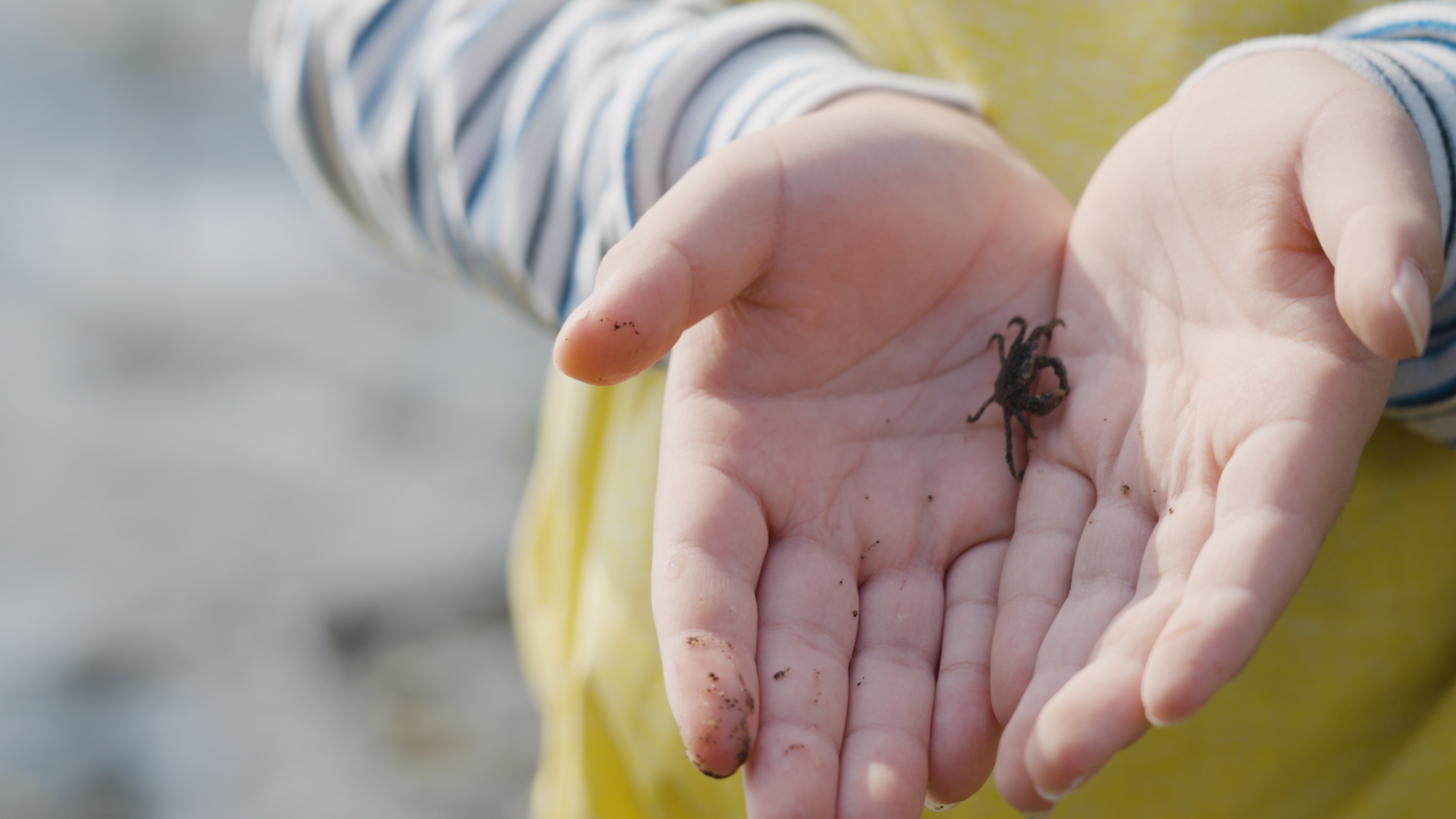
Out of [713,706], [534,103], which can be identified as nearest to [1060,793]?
[713,706]

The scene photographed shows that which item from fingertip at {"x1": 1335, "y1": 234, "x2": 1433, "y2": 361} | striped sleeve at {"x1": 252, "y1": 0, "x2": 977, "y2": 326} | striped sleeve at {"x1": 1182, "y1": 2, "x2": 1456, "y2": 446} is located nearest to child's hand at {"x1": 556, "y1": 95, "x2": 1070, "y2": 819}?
striped sleeve at {"x1": 252, "y1": 0, "x2": 977, "y2": 326}

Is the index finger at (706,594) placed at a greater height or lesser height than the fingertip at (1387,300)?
lesser

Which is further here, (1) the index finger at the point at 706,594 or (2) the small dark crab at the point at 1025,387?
(2) the small dark crab at the point at 1025,387

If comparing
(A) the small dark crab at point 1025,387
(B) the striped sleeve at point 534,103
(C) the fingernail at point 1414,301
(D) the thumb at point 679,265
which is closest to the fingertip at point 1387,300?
(C) the fingernail at point 1414,301

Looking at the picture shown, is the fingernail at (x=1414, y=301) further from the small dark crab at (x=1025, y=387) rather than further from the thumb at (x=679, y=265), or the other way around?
the thumb at (x=679, y=265)

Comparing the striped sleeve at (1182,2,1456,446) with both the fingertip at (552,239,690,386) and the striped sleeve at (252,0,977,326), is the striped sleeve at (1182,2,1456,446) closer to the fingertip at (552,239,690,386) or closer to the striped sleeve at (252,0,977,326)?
the striped sleeve at (252,0,977,326)

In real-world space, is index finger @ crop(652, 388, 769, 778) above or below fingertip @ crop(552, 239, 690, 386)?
below
